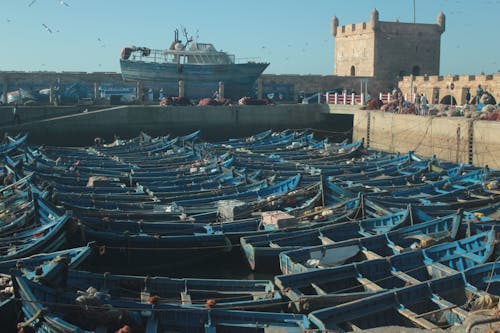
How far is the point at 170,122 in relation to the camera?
112 ft

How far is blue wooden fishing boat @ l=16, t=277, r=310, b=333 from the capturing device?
830cm

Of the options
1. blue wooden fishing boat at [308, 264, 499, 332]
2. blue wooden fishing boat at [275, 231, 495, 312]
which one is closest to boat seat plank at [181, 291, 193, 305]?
blue wooden fishing boat at [275, 231, 495, 312]

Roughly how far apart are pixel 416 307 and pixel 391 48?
44304 millimetres

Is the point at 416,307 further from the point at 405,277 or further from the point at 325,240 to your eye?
the point at 325,240

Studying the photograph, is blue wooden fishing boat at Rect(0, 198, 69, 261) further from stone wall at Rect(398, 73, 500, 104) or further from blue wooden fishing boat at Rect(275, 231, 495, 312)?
stone wall at Rect(398, 73, 500, 104)

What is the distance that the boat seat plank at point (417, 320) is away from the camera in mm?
8602

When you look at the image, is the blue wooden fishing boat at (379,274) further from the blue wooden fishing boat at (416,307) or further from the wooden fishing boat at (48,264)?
the wooden fishing boat at (48,264)

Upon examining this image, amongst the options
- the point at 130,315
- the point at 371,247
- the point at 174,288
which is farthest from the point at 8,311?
the point at 371,247

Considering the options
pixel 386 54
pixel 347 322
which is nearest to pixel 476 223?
pixel 347 322

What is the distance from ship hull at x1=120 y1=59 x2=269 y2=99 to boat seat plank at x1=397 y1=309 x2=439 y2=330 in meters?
34.0

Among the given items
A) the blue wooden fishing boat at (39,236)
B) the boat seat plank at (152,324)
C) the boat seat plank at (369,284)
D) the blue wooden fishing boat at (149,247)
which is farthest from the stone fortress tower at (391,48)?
the boat seat plank at (152,324)

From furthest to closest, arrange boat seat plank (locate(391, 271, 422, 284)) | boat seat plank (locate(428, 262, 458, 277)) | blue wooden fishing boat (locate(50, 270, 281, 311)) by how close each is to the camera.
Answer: boat seat plank (locate(428, 262, 458, 277)) → boat seat plank (locate(391, 271, 422, 284)) → blue wooden fishing boat (locate(50, 270, 281, 311))

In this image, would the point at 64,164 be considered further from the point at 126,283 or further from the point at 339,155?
the point at 126,283

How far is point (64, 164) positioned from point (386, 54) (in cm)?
3572
